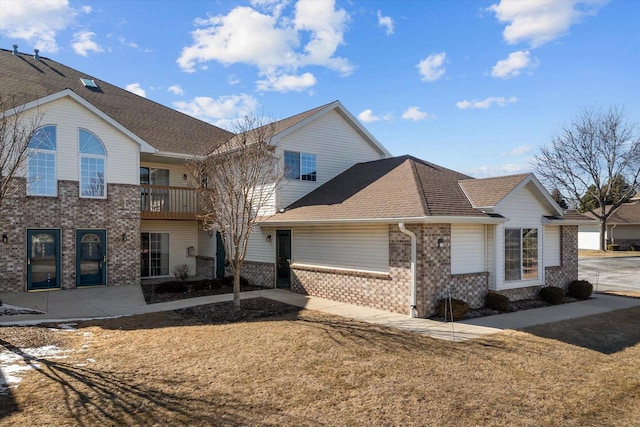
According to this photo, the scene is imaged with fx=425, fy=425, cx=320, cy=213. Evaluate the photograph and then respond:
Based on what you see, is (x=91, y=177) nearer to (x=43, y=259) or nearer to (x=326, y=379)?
(x=43, y=259)

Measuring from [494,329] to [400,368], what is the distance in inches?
155

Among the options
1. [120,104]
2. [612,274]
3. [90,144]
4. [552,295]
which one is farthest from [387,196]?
[612,274]

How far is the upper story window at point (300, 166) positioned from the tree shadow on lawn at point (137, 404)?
10.8 m

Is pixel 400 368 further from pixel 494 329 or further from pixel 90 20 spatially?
pixel 90 20

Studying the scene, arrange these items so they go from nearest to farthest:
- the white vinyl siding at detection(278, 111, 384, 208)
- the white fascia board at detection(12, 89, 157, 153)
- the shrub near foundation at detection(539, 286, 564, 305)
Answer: the shrub near foundation at detection(539, 286, 564, 305), the white fascia board at detection(12, 89, 157, 153), the white vinyl siding at detection(278, 111, 384, 208)

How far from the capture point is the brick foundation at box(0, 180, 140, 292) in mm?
14062

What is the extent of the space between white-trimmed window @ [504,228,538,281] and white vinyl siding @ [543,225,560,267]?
3.16 ft

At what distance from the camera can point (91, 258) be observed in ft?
→ 51.8

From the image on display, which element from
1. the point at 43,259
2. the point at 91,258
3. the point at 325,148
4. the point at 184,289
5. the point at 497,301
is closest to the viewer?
the point at 497,301

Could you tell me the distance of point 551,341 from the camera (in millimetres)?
8875

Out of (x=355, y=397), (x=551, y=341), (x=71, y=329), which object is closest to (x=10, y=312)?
(x=71, y=329)

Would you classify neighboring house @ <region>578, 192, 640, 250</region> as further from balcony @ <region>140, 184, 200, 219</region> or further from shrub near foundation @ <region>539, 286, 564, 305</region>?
balcony @ <region>140, 184, 200, 219</region>

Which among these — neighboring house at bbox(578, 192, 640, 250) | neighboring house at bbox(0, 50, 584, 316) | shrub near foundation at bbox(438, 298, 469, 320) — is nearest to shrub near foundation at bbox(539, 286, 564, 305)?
neighboring house at bbox(0, 50, 584, 316)

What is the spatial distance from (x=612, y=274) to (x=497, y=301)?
15754 mm
